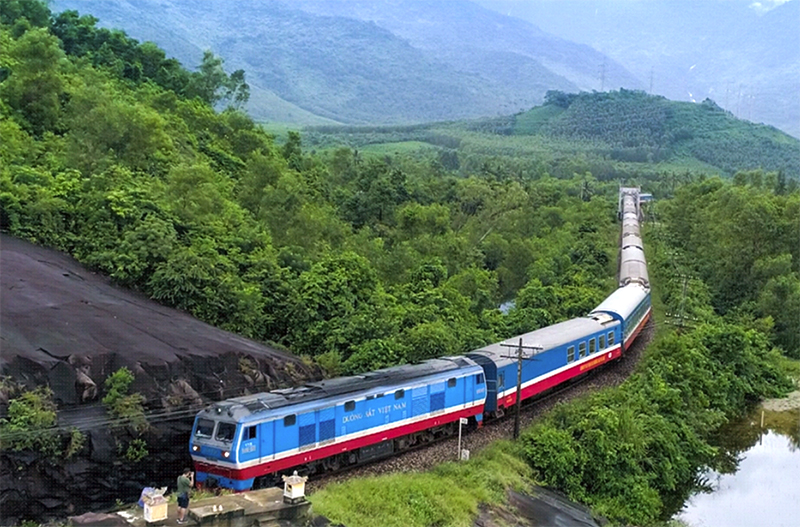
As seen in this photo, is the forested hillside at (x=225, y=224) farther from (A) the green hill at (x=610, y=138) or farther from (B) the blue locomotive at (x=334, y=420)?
(A) the green hill at (x=610, y=138)

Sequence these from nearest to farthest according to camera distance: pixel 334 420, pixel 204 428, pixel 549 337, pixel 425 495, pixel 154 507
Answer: pixel 154 507
pixel 204 428
pixel 425 495
pixel 334 420
pixel 549 337

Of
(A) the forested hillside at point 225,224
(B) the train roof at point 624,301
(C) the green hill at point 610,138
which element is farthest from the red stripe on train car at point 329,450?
(C) the green hill at point 610,138

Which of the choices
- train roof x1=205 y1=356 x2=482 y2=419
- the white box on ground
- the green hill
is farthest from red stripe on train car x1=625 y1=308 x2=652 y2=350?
the green hill

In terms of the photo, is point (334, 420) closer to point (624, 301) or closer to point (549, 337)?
point (549, 337)

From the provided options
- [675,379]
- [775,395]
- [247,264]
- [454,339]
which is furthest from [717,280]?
[247,264]

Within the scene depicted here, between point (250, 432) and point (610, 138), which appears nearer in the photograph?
point (250, 432)

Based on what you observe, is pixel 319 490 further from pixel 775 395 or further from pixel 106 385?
pixel 775 395

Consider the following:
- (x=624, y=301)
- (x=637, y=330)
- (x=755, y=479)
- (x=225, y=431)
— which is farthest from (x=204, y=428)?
(x=637, y=330)
